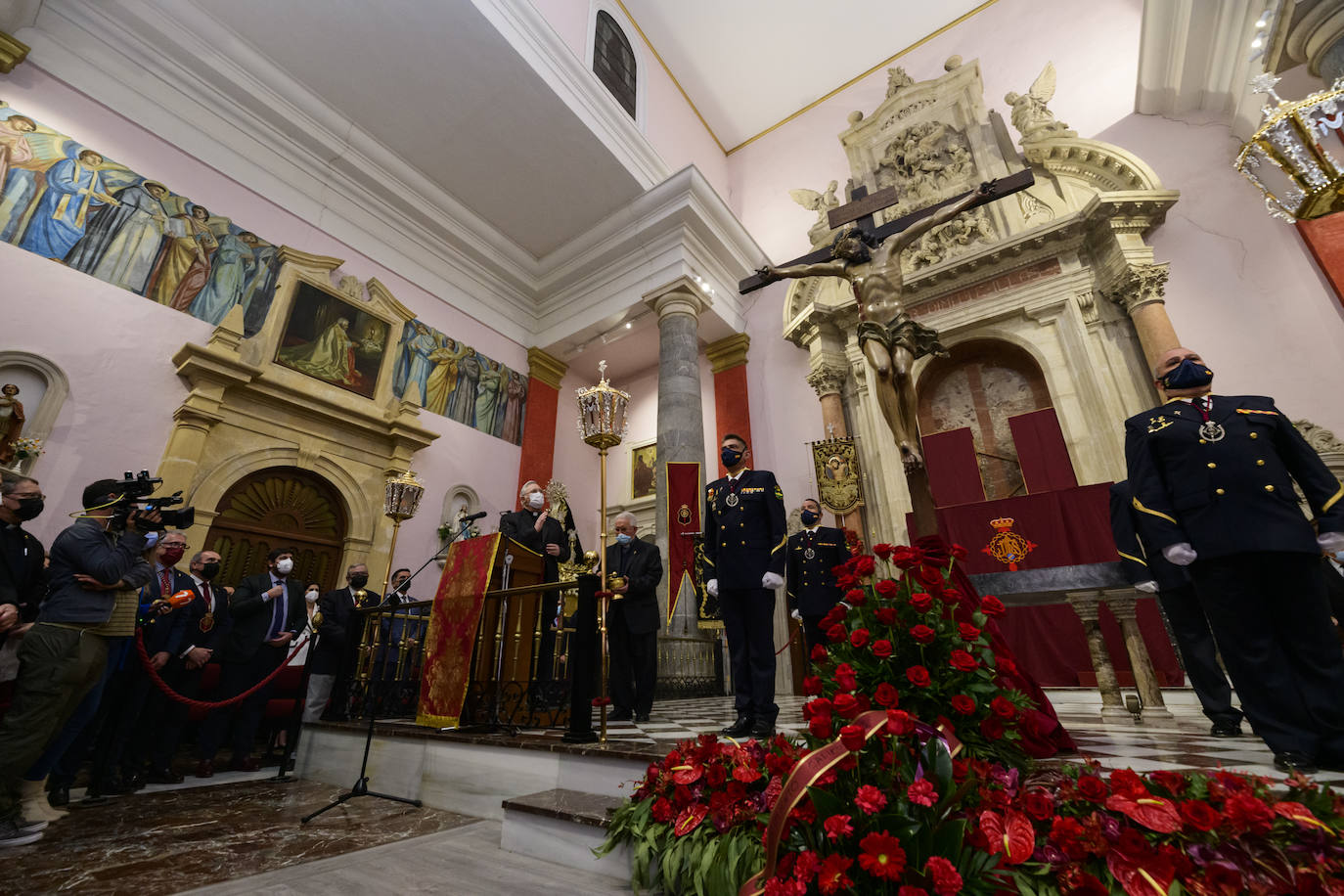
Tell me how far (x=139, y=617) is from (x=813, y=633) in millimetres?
4711

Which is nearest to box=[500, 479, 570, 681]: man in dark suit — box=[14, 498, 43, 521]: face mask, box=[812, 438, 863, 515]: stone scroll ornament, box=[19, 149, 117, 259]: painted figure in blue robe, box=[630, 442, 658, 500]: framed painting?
box=[14, 498, 43, 521]: face mask

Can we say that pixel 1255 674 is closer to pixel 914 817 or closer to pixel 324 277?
pixel 914 817

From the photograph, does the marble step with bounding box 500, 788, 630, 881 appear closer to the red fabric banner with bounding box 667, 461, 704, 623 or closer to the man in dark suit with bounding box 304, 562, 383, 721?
the man in dark suit with bounding box 304, 562, 383, 721

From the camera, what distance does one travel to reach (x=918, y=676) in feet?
5.91

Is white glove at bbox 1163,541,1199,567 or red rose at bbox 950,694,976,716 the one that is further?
white glove at bbox 1163,541,1199,567

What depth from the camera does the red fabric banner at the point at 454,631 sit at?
151 inches

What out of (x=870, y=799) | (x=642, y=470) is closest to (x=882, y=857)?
(x=870, y=799)

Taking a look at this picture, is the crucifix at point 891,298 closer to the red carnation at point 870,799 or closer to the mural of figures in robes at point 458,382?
the red carnation at point 870,799

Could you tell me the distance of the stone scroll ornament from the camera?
26.4ft

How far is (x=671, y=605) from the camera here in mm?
7223

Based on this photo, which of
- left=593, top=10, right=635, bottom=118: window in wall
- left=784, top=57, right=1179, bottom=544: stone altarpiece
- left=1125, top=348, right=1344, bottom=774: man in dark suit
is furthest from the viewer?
left=593, top=10, right=635, bottom=118: window in wall

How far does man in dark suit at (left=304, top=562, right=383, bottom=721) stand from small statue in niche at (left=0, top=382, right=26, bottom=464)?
291 centimetres

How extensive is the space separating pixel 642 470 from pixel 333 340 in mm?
5797

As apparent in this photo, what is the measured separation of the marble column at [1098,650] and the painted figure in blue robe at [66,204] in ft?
31.5
